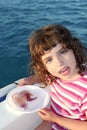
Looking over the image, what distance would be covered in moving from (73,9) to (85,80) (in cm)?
481

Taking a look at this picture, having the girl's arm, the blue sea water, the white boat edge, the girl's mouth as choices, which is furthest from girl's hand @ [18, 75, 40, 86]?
the blue sea water

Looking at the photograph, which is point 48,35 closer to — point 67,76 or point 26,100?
point 67,76

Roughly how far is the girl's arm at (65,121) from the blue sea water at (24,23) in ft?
7.03

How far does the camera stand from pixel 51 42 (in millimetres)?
2418

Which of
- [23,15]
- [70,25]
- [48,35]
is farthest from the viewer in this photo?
[23,15]

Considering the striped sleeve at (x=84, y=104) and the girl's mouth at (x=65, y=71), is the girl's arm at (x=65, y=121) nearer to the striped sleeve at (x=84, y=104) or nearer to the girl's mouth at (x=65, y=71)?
the striped sleeve at (x=84, y=104)

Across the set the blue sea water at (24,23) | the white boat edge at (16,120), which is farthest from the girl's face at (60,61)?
the blue sea water at (24,23)

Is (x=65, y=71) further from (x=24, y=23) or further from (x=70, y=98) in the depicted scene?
(x=24, y=23)

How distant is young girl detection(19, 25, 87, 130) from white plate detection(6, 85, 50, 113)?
0.06m

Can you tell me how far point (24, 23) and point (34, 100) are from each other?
12.6 ft

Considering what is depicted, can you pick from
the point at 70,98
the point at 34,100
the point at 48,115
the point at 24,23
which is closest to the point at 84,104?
the point at 70,98

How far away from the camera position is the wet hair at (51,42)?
2430 mm

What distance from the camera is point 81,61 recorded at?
254 cm

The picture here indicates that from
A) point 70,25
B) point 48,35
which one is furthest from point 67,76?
point 70,25
